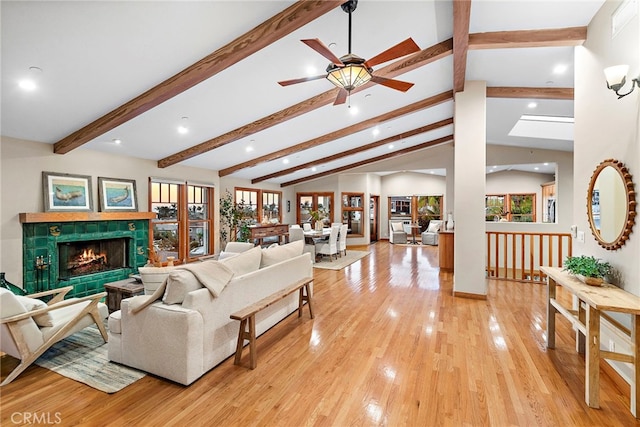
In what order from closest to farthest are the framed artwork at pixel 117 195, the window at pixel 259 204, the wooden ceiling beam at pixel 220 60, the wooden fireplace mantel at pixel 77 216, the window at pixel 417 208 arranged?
the wooden ceiling beam at pixel 220 60, the wooden fireplace mantel at pixel 77 216, the framed artwork at pixel 117 195, the window at pixel 259 204, the window at pixel 417 208

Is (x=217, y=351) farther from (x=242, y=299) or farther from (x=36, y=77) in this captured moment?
(x=36, y=77)

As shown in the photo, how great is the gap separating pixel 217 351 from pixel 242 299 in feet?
1.61

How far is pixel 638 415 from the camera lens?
198 cm

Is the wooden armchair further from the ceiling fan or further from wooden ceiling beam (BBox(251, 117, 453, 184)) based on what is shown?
wooden ceiling beam (BBox(251, 117, 453, 184))

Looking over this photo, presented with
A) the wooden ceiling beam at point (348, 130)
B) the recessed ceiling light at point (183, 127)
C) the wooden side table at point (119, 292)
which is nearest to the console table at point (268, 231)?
the wooden ceiling beam at point (348, 130)

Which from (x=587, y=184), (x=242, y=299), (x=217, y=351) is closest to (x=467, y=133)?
(x=587, y=184)

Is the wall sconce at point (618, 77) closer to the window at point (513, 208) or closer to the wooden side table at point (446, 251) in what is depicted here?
the wooden side table at point (446, 251)

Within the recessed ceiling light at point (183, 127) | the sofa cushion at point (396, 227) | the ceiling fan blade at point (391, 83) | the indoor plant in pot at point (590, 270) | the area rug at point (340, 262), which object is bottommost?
the area rug at point (340, 262)

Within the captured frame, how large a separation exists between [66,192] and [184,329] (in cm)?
393

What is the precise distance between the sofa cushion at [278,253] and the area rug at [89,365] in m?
1.53

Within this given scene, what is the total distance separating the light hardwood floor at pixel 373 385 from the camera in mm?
2021

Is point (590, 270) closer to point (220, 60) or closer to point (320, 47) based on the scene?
point (320, 47)

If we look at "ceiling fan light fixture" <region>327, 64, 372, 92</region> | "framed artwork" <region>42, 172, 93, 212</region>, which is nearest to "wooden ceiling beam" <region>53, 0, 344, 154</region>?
"ceiling fan light fixture" <region>327, 64, 372, 92</region>

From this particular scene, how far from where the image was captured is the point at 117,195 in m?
5.39
